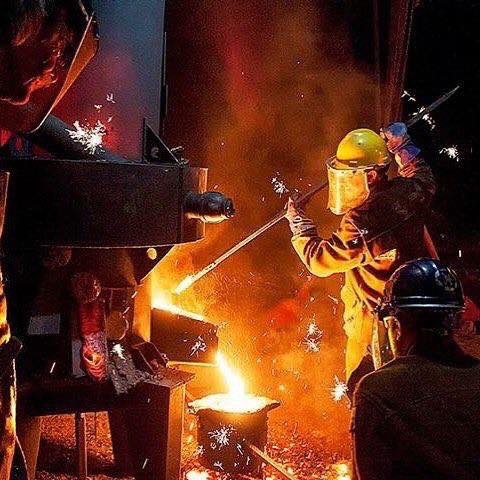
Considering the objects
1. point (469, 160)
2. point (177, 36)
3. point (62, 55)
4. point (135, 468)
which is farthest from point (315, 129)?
point (469, 160)

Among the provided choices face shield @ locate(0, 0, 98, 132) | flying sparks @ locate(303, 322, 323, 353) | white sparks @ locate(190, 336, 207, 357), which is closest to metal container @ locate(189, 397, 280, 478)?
white sparks @ locate(190, 336, 207, 357)

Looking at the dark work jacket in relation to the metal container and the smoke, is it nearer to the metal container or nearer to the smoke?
the metal container

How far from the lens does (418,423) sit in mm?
1833

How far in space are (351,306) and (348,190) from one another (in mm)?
855

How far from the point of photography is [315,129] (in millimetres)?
7316

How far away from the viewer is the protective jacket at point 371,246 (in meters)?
4.43

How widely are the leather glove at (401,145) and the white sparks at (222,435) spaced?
2446 mm

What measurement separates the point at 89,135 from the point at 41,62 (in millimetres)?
1123

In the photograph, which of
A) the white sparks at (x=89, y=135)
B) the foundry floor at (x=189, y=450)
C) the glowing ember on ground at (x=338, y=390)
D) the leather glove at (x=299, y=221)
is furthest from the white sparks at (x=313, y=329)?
the white sparks at (x=89, y=135)

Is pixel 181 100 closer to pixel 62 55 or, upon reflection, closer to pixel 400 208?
pixel 400 208

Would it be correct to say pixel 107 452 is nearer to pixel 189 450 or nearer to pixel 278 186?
pixel 189 450

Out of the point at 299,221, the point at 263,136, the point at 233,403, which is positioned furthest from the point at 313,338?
the point at 233,403

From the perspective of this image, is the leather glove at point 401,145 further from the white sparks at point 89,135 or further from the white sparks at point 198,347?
the white sparks at point 89,135

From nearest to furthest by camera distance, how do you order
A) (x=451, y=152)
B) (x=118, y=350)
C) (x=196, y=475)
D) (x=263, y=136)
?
1. (x=118, y=350)
2. (x=196, y=475)
3. (x=263, y=136)
4. (x=451, y=152)
